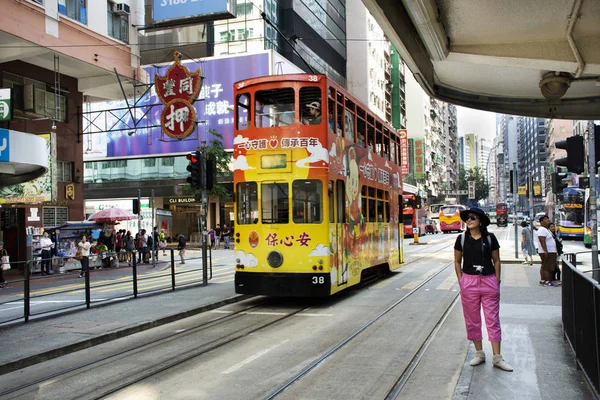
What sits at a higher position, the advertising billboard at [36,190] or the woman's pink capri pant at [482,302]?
the advertising billboard at [36,190]

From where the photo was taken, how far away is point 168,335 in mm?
8789

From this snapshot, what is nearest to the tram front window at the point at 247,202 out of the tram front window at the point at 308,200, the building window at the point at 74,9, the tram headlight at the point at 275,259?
the tram headlight at the point at 275,259

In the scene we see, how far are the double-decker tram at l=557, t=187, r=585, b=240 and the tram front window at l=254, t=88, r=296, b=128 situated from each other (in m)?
32.7

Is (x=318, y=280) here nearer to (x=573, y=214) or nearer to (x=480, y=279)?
(x=480, y=279)

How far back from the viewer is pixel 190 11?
28.6 m

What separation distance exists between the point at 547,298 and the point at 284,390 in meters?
8.22

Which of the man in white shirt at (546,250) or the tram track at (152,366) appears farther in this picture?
the man in white shirt at (546,250)

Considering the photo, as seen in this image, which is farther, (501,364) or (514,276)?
(514,276)

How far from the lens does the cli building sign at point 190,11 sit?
90.7 ft

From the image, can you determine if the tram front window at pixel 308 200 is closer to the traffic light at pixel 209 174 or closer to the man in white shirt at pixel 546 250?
the traffic light at pixel 209 174

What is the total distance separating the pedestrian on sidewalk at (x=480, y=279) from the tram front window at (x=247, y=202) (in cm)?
564

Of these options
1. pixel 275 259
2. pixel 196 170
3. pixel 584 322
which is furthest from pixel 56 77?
pixel 584 322

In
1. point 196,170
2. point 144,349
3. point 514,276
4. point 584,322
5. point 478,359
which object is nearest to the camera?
point 584,322

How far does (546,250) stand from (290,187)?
7027 mm
